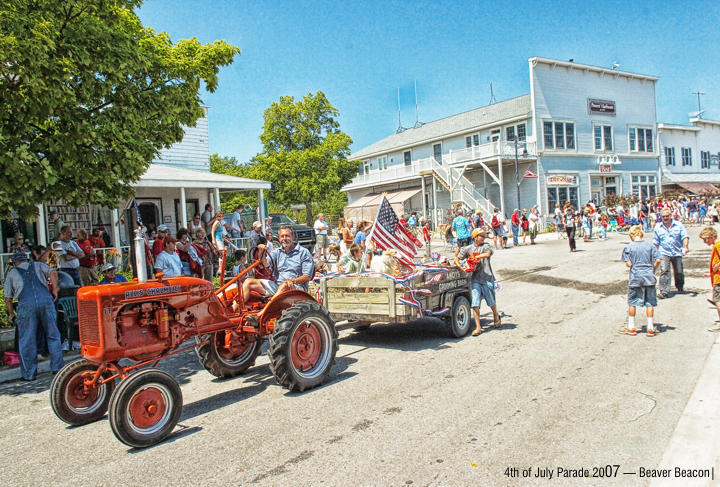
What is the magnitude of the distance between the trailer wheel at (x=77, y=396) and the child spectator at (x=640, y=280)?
739 centimetres

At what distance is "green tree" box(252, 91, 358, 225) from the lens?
1500 inches

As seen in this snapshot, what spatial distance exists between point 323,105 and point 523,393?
36354mm

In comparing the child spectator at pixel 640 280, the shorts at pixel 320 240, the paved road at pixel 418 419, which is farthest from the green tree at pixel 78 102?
the shorts at pixel 320 240

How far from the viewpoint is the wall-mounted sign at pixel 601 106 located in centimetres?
3794

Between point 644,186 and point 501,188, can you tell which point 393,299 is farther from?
point 644,186

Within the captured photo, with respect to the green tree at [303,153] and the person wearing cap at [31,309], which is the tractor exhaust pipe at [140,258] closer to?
the person wearing cap at [31,309]

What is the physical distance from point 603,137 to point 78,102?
38.2 m

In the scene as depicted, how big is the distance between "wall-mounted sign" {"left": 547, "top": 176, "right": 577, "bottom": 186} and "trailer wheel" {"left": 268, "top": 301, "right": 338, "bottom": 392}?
32109mm

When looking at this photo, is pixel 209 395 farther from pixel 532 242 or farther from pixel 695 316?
pixel 532 242

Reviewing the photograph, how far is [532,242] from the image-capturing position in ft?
86.2

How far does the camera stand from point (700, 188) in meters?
46.6

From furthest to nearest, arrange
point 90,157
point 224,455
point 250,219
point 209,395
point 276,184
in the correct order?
point 276,184, point 250,219, point 90,157, point 209,395, point 224,455

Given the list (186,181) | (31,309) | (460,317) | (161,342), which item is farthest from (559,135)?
(161,342)

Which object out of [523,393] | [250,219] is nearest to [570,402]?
[523,393]
